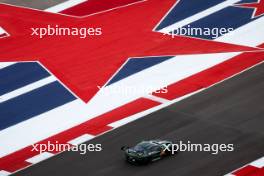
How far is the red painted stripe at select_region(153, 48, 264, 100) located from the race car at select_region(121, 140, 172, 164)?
6.67 meters

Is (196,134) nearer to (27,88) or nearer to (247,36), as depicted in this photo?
(27,88)

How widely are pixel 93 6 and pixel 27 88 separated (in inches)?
442

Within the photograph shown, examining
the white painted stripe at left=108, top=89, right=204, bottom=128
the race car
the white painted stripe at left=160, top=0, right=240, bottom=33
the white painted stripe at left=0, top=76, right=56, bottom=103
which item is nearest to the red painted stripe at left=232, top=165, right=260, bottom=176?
the race car

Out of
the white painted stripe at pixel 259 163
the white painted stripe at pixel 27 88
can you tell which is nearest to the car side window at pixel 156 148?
the white painted stripe at pixel 259 163

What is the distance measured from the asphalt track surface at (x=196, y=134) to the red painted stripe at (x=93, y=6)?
12.8m

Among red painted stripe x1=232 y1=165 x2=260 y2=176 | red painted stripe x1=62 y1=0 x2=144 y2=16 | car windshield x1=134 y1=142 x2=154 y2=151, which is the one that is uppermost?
red painted stripe x1=62 y1=0 x2=144 y2=16

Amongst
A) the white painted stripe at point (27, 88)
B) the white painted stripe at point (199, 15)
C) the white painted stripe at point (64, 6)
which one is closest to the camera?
the white painted stripe at point (27, 88)

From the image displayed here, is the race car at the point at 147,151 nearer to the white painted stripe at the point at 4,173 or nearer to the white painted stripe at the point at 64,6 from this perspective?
the white painted stripe at the point at 4,173

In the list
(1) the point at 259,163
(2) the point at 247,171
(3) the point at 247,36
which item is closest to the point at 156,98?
(1) the point at 259,163

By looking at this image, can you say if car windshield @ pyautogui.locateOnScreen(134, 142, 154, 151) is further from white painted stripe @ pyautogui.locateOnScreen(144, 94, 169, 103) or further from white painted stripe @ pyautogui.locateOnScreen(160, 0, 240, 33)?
white painted stripe @ pyautogui.locateOnScreen(160, 0, 240, 33)

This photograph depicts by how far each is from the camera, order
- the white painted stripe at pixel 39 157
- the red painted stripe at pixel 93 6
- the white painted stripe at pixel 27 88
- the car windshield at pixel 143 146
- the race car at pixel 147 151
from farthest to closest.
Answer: the red painted stripe at pixel 93 6, the white painted stripe at pixel 27 88, the white painted stripe at pixel 39 157, the car windshield at pixel 143 146, the race car at pixel 147 151

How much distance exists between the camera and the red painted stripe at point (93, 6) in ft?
175

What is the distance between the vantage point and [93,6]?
177ft

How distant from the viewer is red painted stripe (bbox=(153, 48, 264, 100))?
145 feet
